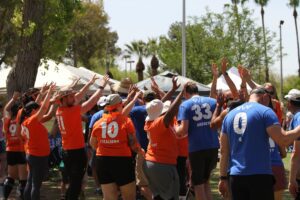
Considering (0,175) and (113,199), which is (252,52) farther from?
(113,199)

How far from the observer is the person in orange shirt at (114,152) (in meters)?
8.07

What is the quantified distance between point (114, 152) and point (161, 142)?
2.14 ft

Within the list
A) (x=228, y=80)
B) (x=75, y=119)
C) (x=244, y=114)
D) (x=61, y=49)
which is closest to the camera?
(x=244, y=114)

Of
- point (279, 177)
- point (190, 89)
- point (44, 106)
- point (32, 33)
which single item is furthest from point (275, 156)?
point (32, 33)

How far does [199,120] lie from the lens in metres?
8.90

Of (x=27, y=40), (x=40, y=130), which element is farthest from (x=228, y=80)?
(x=27, y=40)

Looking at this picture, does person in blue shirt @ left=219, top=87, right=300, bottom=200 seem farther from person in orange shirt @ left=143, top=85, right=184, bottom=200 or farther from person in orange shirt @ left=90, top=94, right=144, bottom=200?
person in orange shirt @ left=90, top=94, right=144, bottom=200

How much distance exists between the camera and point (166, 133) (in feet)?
26.1

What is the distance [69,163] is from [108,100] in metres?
1.69

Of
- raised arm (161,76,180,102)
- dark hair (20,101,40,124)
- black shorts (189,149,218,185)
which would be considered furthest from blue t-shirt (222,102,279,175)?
dark hair (20,101,40,124)

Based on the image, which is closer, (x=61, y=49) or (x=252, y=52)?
(x=61, y=49)

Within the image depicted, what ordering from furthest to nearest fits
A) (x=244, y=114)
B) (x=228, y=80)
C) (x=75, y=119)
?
(x=75, y=119) < (x=228, y=80) < (x=244, y=114)

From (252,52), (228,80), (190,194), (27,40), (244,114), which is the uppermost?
(252,52)

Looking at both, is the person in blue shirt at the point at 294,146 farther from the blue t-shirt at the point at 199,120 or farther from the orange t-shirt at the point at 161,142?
the blue t-shirt at the point at 199,120
